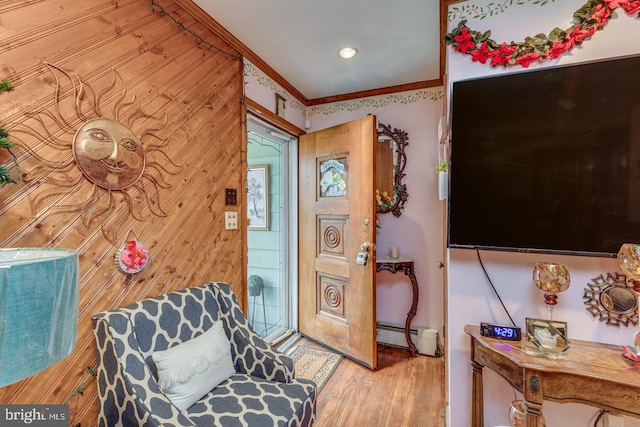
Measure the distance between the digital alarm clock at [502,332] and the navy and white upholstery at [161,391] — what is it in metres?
0.90

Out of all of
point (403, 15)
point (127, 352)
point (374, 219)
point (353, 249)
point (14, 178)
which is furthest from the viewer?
point (353, 249)

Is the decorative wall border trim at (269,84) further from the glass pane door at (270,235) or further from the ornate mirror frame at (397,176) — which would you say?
the ornate mirror frame at (397,176)

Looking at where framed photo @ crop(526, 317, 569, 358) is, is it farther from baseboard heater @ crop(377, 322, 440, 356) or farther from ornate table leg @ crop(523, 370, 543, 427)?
baseboard heater @ crop(377, 322, 440, 356)

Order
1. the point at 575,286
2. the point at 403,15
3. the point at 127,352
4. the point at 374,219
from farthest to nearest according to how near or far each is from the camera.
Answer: the point at 374,219 → the point at 403,15 → the point at 575,286 → the point at 127,352

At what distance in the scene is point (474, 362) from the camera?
58.3 inches

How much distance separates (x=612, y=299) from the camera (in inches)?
52.7

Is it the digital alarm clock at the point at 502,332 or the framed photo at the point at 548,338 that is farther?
the digital alarm clock at the point at 502,332

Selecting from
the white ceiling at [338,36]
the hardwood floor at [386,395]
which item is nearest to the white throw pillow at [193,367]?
the hardwood floor at [386,395]

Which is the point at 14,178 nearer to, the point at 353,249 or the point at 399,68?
the point at 353,249

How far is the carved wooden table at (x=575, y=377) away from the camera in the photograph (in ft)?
3.49

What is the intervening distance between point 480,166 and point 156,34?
1.84 meters

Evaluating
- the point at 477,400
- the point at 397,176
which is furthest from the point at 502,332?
the point at 397,176

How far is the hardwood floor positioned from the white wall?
16.1 inches

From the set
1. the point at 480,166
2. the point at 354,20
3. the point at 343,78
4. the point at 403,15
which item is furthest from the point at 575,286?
the point at 343,78
